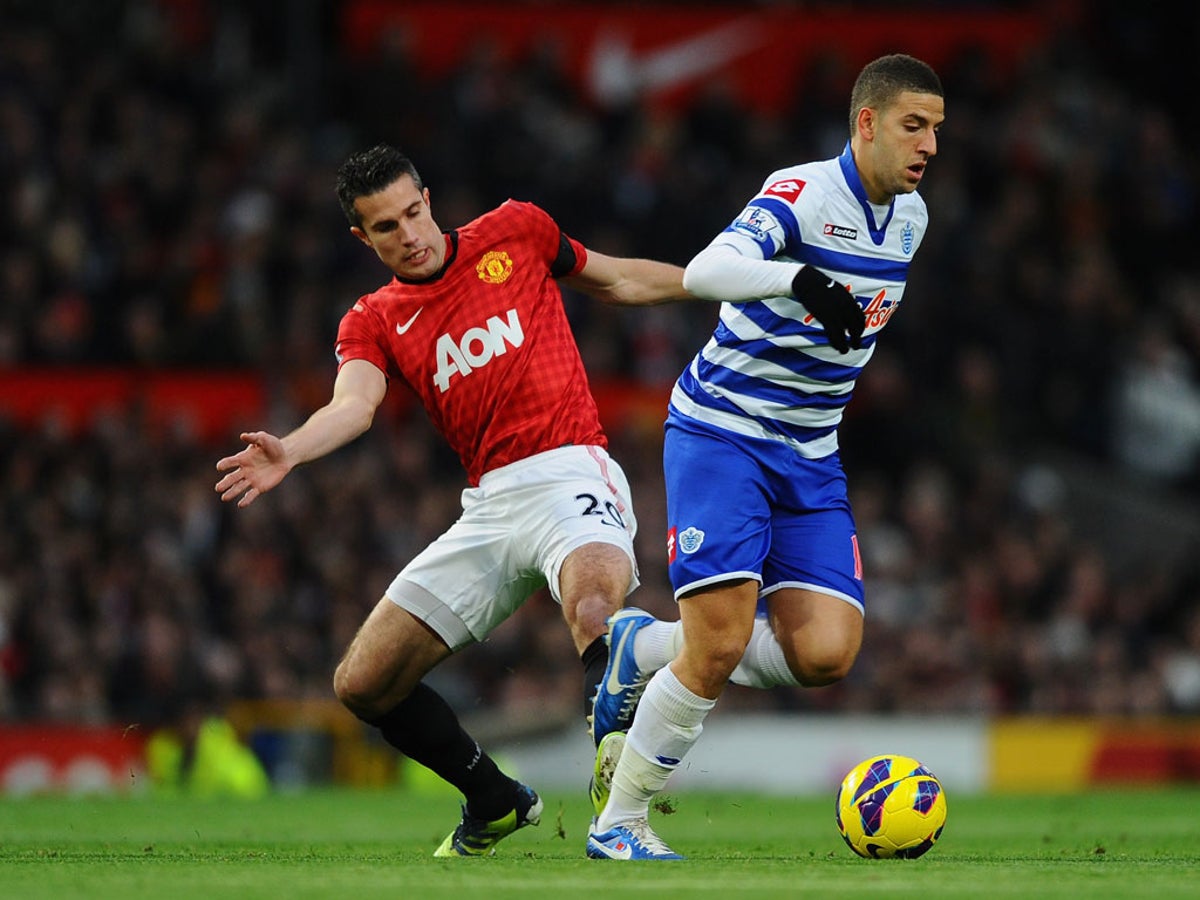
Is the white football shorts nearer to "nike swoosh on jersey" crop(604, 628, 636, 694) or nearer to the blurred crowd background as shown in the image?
"nike swoosh on jersey" crop(604, 628, 636, 694)

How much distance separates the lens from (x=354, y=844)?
902 centimetres

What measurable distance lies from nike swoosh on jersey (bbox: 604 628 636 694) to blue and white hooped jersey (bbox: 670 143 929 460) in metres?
0.80

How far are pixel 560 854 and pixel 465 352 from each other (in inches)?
74.7

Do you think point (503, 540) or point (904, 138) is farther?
point (503, 540)

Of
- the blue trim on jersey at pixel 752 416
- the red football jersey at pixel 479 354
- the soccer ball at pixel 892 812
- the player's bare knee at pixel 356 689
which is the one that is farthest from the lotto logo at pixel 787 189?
the player's bare knee at pixel 356 689

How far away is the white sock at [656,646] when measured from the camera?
23.8 feet

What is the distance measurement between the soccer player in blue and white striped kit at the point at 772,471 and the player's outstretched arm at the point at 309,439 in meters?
1.11

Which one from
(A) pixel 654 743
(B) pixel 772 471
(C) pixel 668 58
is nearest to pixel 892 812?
(A) pixel 654 743

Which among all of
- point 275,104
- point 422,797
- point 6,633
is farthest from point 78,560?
point 275,104

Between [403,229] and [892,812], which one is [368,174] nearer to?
[403,229]

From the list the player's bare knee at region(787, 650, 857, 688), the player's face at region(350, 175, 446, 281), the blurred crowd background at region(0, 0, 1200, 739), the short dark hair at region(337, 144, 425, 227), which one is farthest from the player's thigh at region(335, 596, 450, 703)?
the blurred crowd background at region(0, 0, 1200, 739)

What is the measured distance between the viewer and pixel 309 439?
709 cm

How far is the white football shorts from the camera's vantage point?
7.71 metres

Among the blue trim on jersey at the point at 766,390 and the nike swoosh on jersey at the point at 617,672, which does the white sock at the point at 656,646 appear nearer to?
the nike swoosh on jersey at the point at 617,672
